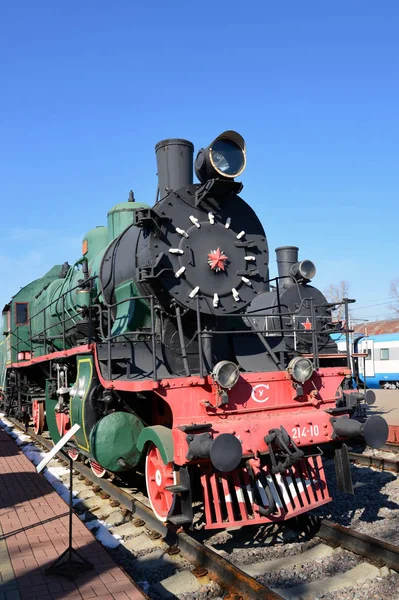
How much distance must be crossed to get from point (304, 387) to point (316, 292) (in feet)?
26.7

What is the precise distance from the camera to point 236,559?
4.91 metres

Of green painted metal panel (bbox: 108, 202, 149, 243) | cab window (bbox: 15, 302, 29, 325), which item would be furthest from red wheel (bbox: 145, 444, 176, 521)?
cab window (bbox: 15, 302, 29, 325)

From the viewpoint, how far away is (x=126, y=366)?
5891mm

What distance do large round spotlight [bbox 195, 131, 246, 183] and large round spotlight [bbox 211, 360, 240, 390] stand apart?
232 cm

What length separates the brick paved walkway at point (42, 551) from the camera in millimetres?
3850

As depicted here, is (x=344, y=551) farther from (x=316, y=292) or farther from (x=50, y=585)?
(x=316, y=292)

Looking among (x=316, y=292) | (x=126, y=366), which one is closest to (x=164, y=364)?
(x=126, y=366)

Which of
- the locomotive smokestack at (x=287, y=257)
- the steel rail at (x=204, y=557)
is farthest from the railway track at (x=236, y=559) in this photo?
the locomotive smokestack at (x=287, y=257)

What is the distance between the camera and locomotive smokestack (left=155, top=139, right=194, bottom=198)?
6.86m

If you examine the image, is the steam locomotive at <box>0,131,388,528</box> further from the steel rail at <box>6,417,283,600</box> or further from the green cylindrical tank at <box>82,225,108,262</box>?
the green cylindrical tank at <box>82,225,108,262</box>

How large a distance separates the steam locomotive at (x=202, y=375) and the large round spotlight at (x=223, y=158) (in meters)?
0.02

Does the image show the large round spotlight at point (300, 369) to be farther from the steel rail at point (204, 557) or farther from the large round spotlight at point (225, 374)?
the steel rail at point (204, 557)

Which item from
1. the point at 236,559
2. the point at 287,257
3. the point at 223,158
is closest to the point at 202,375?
the point at 236,559

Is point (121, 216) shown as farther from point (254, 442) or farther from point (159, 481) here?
point (254, 442)
